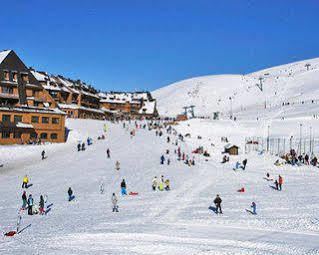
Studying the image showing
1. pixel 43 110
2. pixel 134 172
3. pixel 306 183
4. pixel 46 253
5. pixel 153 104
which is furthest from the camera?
pixel 153 104

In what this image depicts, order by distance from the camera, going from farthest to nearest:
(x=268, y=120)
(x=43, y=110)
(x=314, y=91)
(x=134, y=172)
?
(x=314, y=91) → (x=268, y=120) → (x=43, y=110) → (x=134, y=172)

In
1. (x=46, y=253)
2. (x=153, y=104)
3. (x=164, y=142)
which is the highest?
(x=153, y=104)

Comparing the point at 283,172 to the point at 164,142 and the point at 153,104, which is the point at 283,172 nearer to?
the point at 164,142

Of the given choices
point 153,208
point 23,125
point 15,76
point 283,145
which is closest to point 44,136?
point 23,125

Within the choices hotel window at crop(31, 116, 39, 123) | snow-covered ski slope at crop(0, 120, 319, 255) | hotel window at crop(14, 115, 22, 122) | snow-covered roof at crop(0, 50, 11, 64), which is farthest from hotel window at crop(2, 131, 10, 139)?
snow-covered roof at crop(0, 50, 11, 64)

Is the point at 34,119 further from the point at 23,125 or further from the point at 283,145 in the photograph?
the point at 283,145

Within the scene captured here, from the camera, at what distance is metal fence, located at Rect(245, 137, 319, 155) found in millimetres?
54750

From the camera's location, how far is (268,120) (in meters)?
81.4

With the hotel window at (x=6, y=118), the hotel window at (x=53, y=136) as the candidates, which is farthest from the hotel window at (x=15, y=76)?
the hotel window at (x=53, y=136)

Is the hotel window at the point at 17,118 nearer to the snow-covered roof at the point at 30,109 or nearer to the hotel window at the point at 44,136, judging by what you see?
the snow-covered roof at the point at 30,109

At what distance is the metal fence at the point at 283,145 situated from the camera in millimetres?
54750

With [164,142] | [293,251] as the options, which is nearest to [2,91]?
[164,142]

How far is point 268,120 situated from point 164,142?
33394 mm

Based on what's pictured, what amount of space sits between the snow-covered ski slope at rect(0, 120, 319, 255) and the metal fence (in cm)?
952
